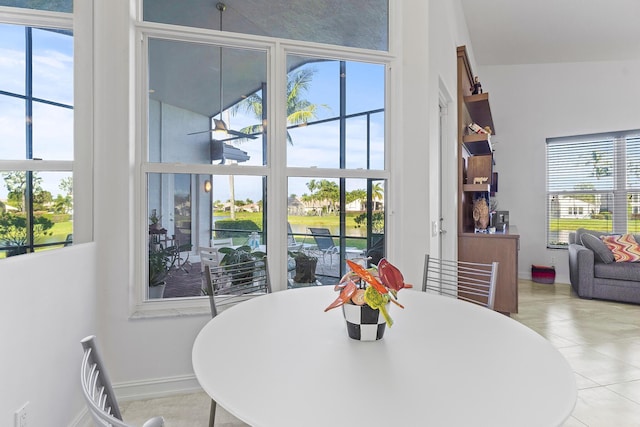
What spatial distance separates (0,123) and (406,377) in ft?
5.47

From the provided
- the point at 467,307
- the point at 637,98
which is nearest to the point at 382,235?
the point at 467,307

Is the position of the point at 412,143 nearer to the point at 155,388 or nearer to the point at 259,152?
the point at 259,152

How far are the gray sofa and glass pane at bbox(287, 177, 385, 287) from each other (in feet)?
11.5

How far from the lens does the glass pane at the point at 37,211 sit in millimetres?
1442

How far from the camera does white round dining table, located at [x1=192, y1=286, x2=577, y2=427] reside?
0.80 meters

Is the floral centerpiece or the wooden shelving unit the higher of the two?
the wooden shelving unit

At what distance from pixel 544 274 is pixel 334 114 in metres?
4.81

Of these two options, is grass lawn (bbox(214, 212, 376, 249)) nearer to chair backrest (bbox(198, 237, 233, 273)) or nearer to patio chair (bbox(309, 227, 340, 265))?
patio chair (bbox(309, 227, 340, 265))

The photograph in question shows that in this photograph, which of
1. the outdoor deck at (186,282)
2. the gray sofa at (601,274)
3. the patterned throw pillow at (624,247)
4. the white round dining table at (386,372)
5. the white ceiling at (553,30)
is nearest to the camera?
the white round dining table at (386,372)

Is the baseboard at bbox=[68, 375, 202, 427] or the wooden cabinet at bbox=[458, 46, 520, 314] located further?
the wooden cabinet at bbox=[458, 46, 520, 314]

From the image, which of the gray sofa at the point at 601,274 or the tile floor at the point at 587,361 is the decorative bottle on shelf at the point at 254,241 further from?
the gray sofa at the point at 601,274

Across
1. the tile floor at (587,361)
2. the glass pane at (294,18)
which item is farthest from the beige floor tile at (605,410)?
the glass pane at (294,18)

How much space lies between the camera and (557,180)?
19.4ft

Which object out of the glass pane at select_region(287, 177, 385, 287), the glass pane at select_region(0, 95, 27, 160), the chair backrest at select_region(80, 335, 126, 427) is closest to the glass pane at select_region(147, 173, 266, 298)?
the glass pane at select_region(287, 177, 385, 287)
